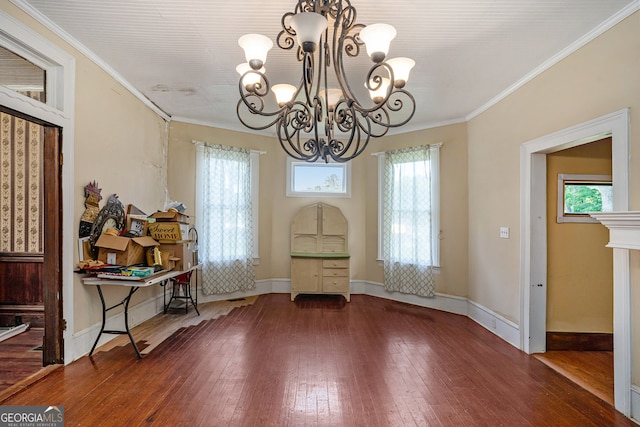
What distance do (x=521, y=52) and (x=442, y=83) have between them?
2.51 ft

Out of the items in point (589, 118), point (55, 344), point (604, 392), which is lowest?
point (604, 392)

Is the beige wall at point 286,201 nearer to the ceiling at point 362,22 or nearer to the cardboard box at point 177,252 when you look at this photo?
the cardboard box at point 177,252

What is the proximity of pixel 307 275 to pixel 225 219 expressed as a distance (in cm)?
152

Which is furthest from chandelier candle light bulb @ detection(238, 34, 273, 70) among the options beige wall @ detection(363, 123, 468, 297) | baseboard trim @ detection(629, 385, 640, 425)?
beige wall @ detection(363, 123, 468, 297)

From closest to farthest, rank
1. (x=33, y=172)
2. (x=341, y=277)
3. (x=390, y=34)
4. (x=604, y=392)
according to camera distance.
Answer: (x=390, y=34) → (x=604, y=392) → (x=33, y=172) → (x=341, y=277)

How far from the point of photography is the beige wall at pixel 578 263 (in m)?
3.18

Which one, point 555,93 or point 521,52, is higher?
point 521,52

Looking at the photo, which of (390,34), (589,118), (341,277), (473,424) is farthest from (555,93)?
(341,277)

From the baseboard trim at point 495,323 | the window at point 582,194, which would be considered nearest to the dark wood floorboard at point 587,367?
the baseboard trim at point 495,323

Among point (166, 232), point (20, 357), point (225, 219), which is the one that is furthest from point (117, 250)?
point (225, 219)

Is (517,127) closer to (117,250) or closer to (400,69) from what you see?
(400,69)

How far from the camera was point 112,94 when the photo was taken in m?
3.32

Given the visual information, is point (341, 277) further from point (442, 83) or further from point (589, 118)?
point (589, 118)

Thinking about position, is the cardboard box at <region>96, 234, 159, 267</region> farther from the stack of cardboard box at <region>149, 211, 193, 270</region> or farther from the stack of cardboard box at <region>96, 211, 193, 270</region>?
the stack of cardboard box at <region>149, 211, 193, 270</region>
